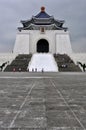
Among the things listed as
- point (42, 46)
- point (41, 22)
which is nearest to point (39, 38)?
point (42, 46)

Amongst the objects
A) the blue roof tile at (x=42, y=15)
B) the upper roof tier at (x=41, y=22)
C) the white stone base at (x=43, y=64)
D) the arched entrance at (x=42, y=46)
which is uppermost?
the blue roof tile at (x=42, y=15)

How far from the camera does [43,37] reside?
56.2 m

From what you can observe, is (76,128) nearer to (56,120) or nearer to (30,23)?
(56,120)

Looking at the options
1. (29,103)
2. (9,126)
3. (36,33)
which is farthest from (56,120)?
(36,33)

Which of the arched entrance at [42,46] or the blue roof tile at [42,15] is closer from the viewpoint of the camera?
the arched entrance at [42,46]

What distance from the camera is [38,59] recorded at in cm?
4088

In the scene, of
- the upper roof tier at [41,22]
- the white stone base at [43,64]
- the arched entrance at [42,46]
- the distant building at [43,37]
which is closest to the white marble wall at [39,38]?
the distant building at [43,37]

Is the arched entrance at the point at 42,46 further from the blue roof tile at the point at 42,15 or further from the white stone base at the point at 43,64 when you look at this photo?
the white stone base at the point at 43,64

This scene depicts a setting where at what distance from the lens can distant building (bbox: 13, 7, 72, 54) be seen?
54.7 m

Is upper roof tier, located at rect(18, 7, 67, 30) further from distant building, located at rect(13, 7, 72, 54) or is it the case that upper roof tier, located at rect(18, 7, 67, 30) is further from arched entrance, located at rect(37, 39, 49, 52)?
arched entrance, located at rect(37, 39, 49, 52)

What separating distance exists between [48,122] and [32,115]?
0.52 meters

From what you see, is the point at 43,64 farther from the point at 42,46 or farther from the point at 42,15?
the point at 42,15

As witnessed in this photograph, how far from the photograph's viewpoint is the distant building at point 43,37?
54688mm

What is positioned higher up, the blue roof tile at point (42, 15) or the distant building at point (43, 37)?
the blue roof tile at point (42, 15)
